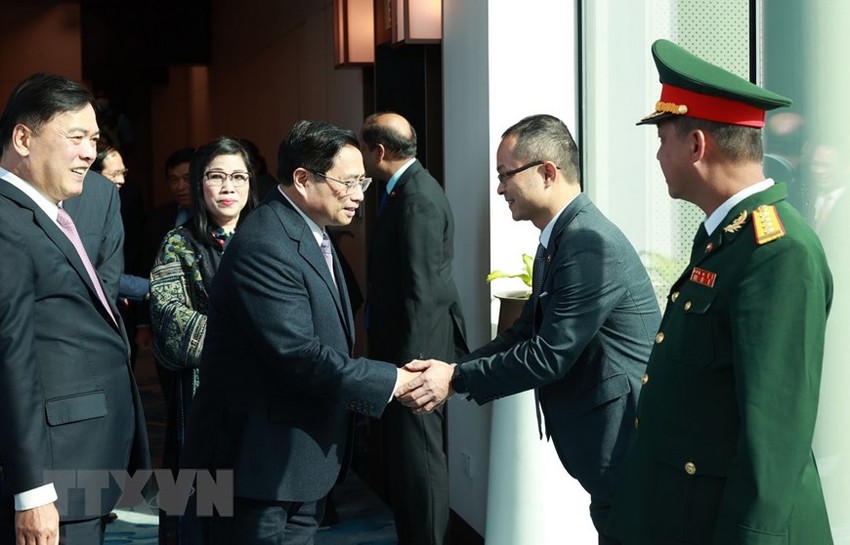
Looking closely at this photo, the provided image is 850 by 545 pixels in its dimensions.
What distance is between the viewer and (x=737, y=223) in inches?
89.1

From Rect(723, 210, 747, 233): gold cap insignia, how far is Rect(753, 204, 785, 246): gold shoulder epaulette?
3cm

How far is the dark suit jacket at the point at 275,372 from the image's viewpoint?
306 cm

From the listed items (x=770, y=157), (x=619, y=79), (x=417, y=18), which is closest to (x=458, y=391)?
(x=770, y=157)

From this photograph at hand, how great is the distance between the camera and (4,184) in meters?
2.90

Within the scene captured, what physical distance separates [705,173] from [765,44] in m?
1.16

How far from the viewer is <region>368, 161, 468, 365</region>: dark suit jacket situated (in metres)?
4.98

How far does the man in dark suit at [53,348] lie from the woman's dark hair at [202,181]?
3.90ft

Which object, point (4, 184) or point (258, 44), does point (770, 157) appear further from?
point (258, 44)

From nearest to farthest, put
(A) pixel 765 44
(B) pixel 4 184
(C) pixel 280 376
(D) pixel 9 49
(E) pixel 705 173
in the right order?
1. (E) pixel 705 173
2. (B) pixel 4 184
3. (C) pixel 280 376
4. (A) pixel 765 44
5. (D) pixel 9 49

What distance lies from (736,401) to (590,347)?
99 cm

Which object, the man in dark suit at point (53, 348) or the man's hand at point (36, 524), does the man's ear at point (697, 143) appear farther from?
the man's hand at point (36, 524)

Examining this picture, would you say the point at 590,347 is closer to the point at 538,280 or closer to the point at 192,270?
the point at 538,280

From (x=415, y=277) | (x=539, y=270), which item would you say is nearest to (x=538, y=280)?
(x=539, y=270)

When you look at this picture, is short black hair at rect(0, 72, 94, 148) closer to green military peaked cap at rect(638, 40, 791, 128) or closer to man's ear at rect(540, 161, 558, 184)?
man's ear at rect(540, 161, 558, 184)
